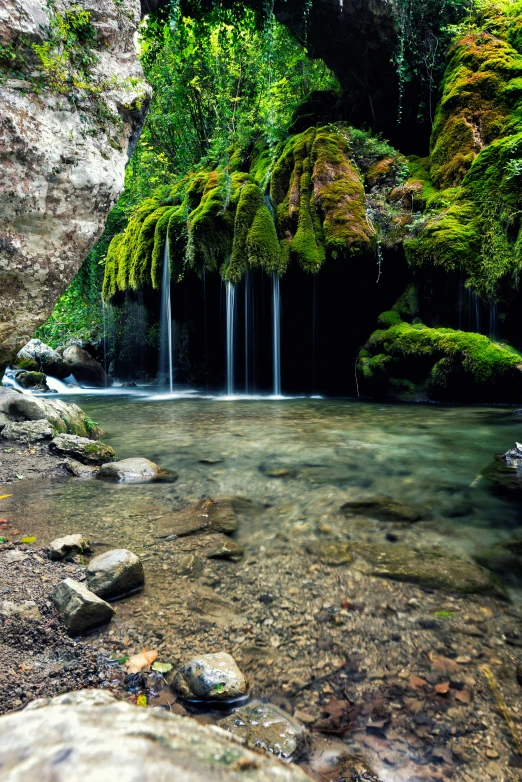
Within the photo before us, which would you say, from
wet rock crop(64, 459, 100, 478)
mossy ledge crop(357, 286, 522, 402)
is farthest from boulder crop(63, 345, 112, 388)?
wet rock crop(64, 459, 100, 478)

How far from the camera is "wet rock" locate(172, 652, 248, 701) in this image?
1.56 m

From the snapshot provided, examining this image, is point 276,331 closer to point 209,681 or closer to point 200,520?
point 200,520

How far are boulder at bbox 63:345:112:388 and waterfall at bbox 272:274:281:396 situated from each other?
7.11 m

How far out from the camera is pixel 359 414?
25.9ft

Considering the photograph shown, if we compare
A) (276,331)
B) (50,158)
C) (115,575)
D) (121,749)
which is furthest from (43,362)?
(121,749)

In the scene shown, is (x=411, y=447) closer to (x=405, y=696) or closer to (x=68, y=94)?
(x=405, y=696)

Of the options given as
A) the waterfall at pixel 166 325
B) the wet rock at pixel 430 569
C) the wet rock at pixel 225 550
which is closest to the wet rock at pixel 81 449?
the wet rock at pixel 225 550

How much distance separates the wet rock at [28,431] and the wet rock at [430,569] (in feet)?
12.7

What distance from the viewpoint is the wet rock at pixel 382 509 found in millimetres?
3287

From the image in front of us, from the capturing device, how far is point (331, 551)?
274 cm

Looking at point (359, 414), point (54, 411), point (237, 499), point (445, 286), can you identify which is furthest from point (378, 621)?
point (445, 286)

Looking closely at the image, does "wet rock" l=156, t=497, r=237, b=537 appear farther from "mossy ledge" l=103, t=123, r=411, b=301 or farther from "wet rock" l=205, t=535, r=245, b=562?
"mossy ledge" l=103, t=123, r=411, b=301

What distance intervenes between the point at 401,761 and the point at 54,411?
538cm

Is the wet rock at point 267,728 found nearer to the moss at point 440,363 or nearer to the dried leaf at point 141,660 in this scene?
the dried leaf at point 141,660
